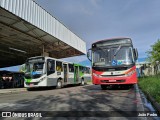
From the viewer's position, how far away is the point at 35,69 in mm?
15109

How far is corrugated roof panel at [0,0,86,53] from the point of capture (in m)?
12.9

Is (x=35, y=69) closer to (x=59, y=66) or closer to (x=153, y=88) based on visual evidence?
(x=59, y=66)

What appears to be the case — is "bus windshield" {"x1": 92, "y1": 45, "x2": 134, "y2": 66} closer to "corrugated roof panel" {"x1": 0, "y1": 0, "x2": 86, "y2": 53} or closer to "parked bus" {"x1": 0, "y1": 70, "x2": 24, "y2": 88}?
"corrugated roof panel" {"x1": 0, "y1": 0, "x2": 86, "y2": 53}

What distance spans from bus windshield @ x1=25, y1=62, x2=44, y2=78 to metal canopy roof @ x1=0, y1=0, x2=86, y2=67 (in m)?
3.17

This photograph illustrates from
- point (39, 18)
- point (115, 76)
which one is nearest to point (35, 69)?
point (39, 18)

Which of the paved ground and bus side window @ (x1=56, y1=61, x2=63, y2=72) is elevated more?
Answer: bus side window @ (x1=56, y1=61, x2=63, y2=72)

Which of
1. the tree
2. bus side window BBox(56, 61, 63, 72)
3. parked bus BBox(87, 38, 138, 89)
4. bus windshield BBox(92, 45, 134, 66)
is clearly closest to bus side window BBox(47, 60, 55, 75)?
bus side window BBox(56, 61, 63, 72)

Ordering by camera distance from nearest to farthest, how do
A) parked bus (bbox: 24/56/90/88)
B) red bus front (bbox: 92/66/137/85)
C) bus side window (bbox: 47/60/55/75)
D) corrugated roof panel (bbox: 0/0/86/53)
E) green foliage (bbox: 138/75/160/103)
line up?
green foliage (bbox: 138/75/160/103)
red bus front (bbox: 92/66/137/85)
corrugated roof panel (bbox: 0/0/86/53)
parked bus (bbox: 24/56/90/88)
bus side window (bbox: 47/60/55/75)

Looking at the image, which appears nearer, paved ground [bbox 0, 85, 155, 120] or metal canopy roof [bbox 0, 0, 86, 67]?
paved ground [bbox 0, 85, 155, 120]

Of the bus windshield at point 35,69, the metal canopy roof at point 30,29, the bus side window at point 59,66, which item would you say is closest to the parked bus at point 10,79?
the metal canopy roof at point 30,29

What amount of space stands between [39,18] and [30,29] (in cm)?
135

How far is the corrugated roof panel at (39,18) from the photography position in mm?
12914

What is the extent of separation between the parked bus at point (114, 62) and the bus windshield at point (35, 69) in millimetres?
4945

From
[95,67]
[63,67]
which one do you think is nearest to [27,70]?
[63,67]
